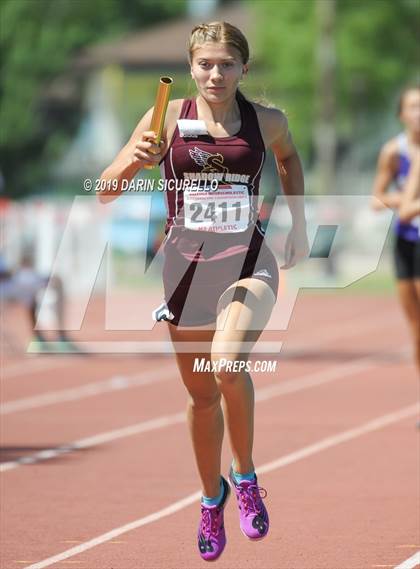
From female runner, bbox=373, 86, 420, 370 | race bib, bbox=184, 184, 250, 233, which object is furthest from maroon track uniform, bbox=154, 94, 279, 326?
female runner, bbox=373, 86, 420, 370

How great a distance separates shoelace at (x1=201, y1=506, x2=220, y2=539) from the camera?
6.33 metres

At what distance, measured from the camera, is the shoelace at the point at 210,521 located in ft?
20.8

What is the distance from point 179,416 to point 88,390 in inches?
81.1

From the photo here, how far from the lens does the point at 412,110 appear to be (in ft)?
34.1

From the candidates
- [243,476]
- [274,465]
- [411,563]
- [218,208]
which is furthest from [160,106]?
[274,465]

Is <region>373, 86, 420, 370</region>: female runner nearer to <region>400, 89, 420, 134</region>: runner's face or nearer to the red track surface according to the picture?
<region>400, 89, 420, 134</region>: runner's face

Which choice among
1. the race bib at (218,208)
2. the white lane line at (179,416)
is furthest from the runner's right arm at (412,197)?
the race bib at (218,208)

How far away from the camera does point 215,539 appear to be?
6.30 m

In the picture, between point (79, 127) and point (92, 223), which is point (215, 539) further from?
point (79, 127)

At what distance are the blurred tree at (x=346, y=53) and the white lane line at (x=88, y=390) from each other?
4331 cm

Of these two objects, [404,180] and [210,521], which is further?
[404,180]

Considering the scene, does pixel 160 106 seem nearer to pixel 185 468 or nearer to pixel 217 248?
pixel 217 248

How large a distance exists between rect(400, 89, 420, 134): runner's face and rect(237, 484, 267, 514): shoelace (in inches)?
185

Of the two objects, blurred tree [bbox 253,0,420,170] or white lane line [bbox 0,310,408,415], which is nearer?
white lane line [bbox 0,310,408,415]
